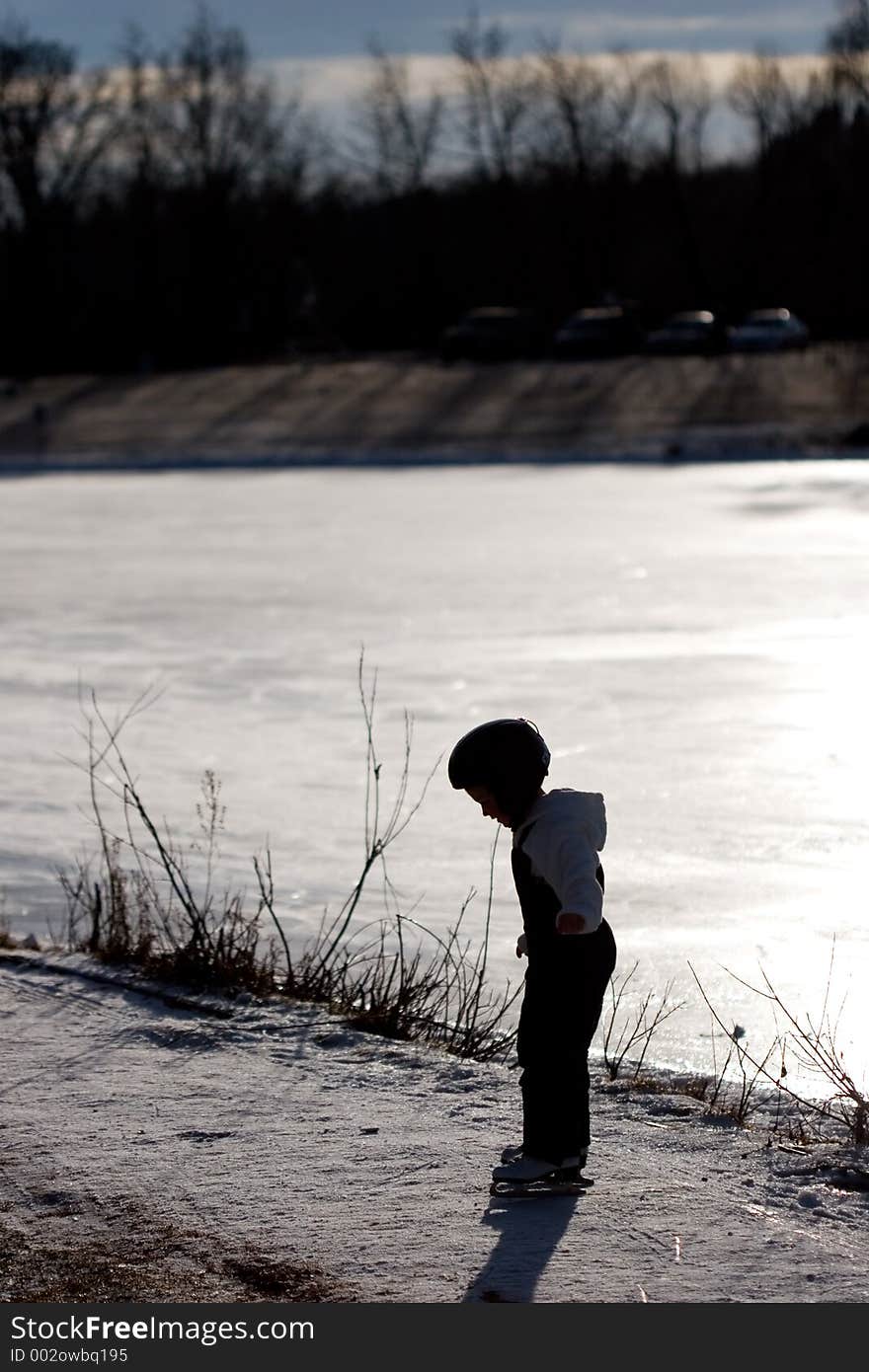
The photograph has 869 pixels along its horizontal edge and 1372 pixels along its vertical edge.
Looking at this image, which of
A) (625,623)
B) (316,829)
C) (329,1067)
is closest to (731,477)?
(625,623)

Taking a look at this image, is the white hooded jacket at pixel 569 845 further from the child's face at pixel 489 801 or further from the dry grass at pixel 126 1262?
the dry grass at pixel 126 1262

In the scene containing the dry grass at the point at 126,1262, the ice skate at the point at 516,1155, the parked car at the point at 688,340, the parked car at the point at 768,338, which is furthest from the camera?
the parked car at the point at 768,338

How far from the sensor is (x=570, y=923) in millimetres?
3434

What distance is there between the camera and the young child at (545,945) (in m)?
3.59

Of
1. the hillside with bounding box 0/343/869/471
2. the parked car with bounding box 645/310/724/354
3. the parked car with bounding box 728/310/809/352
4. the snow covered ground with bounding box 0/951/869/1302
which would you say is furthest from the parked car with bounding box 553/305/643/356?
the snow covered ground with bounding box 0/951/869/1302

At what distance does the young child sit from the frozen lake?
1738 mm

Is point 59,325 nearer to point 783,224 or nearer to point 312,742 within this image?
point 783,224

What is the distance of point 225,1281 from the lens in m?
3.16

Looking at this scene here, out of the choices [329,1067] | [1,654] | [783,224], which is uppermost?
[783,224]

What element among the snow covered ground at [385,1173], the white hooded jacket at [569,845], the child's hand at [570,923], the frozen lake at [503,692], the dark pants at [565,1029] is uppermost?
the white hooded jacket at [569,845]

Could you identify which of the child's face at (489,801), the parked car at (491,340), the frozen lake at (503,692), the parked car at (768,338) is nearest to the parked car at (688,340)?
the parked car at (768,338)

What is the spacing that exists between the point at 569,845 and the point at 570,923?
17 cm

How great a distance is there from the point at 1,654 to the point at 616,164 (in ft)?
195

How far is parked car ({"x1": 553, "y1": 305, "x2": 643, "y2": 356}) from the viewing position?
4572 cm
